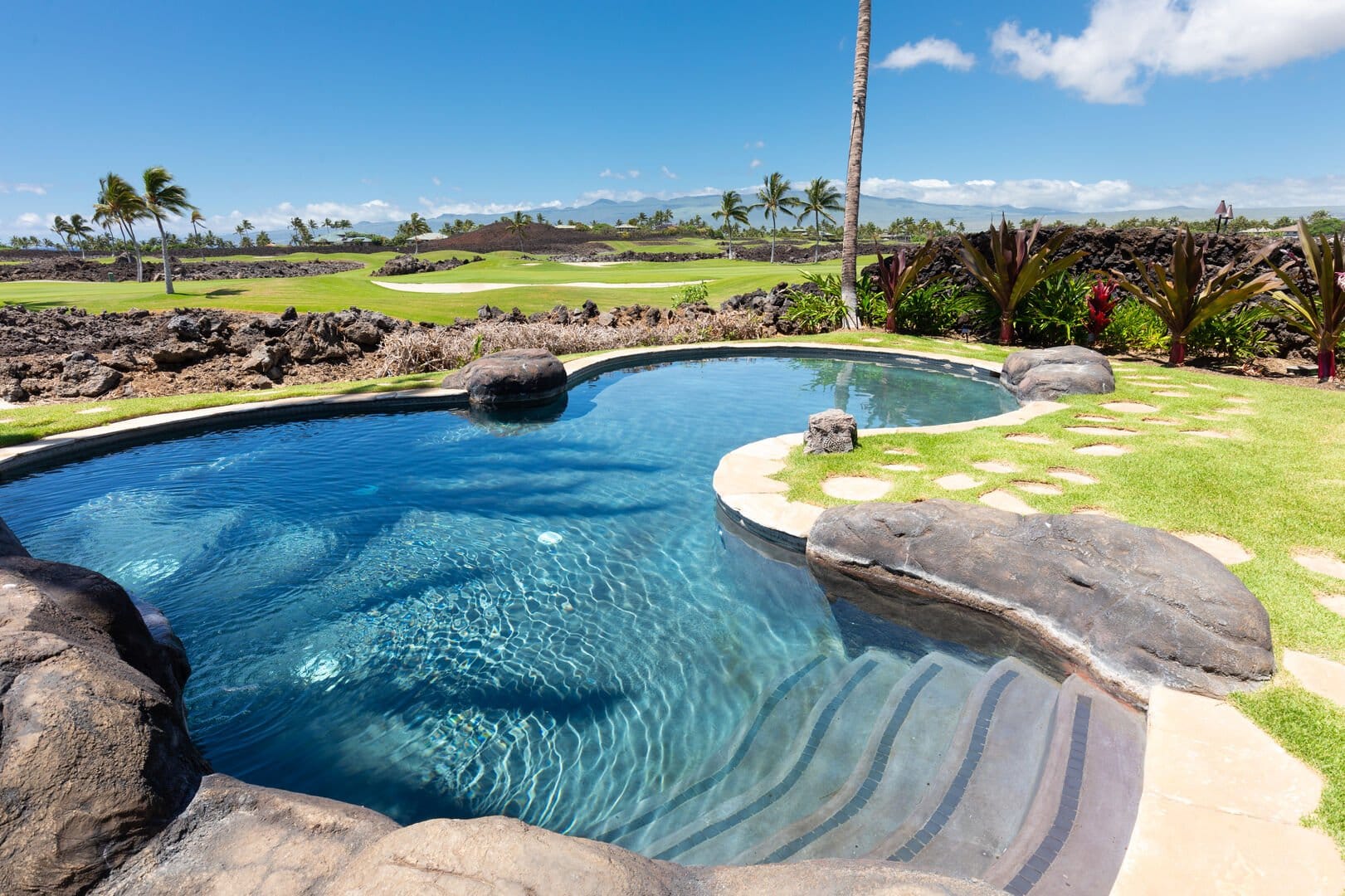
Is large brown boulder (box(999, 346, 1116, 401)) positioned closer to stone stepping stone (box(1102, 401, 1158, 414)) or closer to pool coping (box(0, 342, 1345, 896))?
stone stepping stone (box(1102, 401, 1158, 414))

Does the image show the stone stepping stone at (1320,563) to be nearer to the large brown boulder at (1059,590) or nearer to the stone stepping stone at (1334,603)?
the stone stepping stone at (1334,603)

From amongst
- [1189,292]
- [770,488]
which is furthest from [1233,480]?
[1189,292]

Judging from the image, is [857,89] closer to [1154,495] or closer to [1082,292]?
[1082,292]

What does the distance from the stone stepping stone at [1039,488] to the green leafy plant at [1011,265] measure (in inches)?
311

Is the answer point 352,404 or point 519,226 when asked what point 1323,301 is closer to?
point 352,404

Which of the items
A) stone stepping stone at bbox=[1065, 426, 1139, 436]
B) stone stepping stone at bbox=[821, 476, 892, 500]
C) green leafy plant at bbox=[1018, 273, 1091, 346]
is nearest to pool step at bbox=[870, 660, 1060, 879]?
stone stepping stone at bbox=[821, 476, 892, 500]

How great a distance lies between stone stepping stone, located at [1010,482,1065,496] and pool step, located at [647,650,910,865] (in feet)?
7.06

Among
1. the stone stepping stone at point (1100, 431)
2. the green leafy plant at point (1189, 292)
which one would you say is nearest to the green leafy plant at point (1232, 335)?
the green leafy plant at point (1189, 292)

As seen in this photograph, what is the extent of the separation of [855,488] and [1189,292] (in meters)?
7.96

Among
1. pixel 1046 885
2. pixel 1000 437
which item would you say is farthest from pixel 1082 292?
pixel 1046 885

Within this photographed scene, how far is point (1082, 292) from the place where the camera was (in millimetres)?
11602

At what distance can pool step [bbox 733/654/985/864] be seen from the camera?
7.97ft

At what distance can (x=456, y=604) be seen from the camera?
171 inches

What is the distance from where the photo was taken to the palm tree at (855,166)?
13312 millimetres
